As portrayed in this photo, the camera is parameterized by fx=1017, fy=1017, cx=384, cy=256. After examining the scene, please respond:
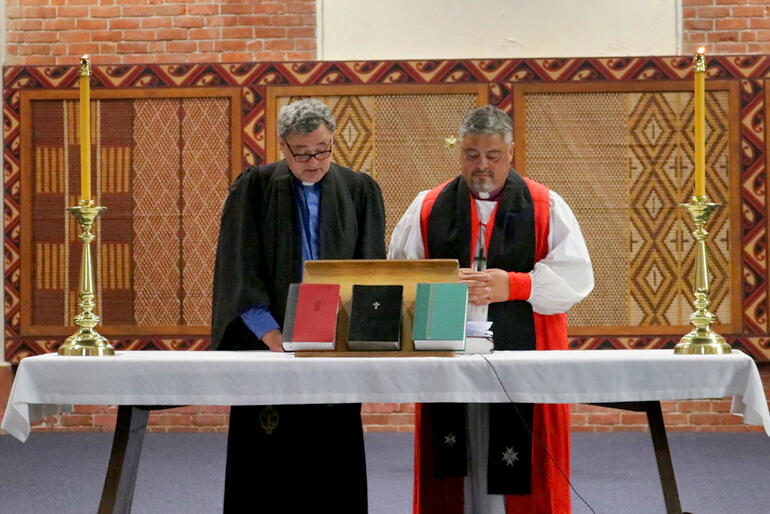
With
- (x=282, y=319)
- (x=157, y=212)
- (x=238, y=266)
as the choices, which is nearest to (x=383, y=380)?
(x=282, y=319)

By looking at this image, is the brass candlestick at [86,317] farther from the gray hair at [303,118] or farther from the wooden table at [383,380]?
the gray hair at [303,118]

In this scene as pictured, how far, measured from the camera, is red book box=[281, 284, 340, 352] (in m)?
2.70

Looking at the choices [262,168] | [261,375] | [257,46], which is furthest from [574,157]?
[261,375]

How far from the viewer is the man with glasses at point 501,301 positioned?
3.15 meters

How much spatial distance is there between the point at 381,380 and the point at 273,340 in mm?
582

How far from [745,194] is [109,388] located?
5.35 meters

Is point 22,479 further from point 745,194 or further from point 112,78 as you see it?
point 745,194

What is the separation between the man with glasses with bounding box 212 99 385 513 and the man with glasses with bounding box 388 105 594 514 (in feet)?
0.91

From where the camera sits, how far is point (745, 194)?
6.93m

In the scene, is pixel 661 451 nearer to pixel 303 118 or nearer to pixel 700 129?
pixel 700 129

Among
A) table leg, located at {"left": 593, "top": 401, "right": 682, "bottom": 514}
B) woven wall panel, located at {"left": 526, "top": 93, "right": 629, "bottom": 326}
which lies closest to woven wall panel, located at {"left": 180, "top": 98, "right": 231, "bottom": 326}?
woven wall panel, located at {"left": 526, "top": 93, "right": 629, "bottom": 326}

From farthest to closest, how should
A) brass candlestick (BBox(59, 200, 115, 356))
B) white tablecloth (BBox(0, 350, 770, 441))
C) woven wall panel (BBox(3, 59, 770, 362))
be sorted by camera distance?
woven wall panel (BBox(3, 59, 770, 362)) → brass candlestick (BBox(59, 200, 115, 356)) → white tablecloth (BBox(0, 350, 770, 441))

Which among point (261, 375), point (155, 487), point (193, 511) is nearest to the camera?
point (261, 375)

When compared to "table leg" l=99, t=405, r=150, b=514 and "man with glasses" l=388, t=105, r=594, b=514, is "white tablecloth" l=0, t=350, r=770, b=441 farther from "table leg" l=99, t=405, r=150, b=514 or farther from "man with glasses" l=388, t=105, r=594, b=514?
"man with glasses" l=388, t=105, r=594, b=514
